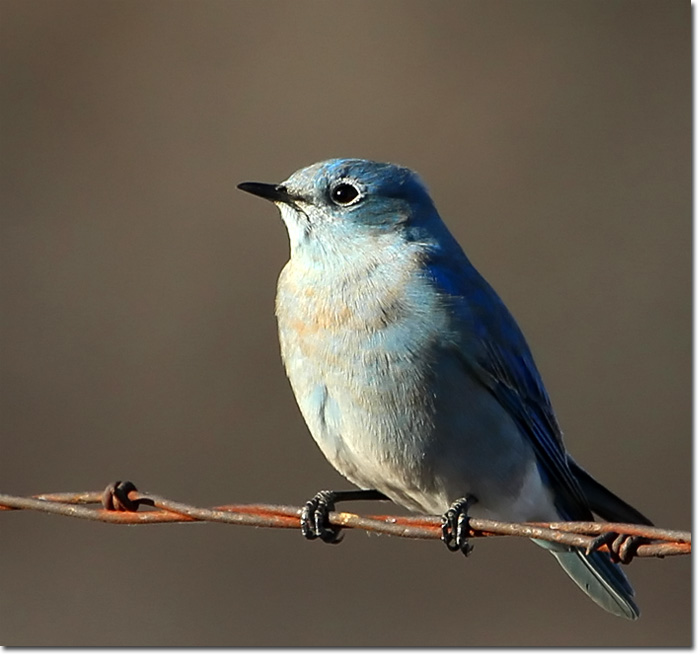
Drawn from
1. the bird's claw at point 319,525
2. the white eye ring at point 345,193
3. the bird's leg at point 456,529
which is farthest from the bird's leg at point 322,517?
the white eye ring at point 345,193

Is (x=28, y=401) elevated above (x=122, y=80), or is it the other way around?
(x=122, y=80)

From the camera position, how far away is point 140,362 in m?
10.8

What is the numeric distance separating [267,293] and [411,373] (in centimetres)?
623

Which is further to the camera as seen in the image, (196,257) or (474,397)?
(196,257)

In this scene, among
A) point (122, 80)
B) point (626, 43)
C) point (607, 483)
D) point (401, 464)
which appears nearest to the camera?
point (401, 464)

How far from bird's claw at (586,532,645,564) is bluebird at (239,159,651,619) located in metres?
1.30

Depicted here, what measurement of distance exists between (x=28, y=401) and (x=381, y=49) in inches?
187

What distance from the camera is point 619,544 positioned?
11.9 feet

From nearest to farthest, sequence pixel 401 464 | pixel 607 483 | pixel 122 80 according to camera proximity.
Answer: pixel 401 464 → pixel 607 483 → pixel 122 80

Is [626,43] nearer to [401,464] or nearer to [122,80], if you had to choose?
[122,80]

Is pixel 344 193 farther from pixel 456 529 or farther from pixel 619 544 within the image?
pixel 619 544

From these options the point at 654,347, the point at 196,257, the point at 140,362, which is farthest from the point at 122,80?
the point at 654,347

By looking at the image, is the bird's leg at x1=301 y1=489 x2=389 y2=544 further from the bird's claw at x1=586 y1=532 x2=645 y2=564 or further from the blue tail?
the bird's claw at x1=586 y1=532 x2=645 y2=564

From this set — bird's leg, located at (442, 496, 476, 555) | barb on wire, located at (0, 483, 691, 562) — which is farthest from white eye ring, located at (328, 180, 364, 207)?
barb on wire, located at (0, 483, 691, 562)
